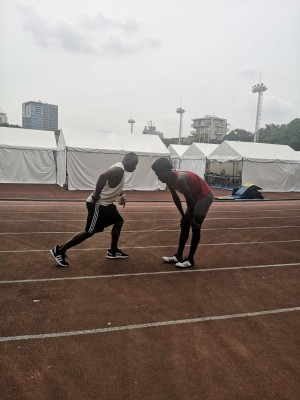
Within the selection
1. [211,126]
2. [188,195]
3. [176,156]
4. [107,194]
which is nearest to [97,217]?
[107,194]

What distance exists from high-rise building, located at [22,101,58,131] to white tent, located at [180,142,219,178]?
70.4 m

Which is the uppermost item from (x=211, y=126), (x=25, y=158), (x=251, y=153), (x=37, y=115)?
(x=211, y=126)

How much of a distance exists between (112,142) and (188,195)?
15.7 metres

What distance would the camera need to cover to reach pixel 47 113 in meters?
99.7

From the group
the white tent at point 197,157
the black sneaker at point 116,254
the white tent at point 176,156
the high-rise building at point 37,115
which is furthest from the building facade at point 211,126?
the black sneaker at point 116,254

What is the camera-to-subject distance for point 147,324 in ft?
11.6

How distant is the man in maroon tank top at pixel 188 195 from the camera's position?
15.8 feet

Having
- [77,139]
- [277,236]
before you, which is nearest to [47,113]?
[77,139]

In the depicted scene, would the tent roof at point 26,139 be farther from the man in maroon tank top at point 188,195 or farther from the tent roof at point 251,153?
the man in maroon tank top at point 188,195

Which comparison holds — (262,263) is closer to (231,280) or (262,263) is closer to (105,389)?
(231,280)

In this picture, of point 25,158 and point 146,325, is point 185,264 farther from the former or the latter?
point 25,158

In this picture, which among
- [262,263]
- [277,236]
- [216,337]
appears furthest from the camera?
[277,236]

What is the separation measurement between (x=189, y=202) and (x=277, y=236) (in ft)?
14.5

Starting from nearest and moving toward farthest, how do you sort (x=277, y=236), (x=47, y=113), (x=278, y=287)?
(x=278, y=287) < (x=277, y=236) < (x=47, y=113)
